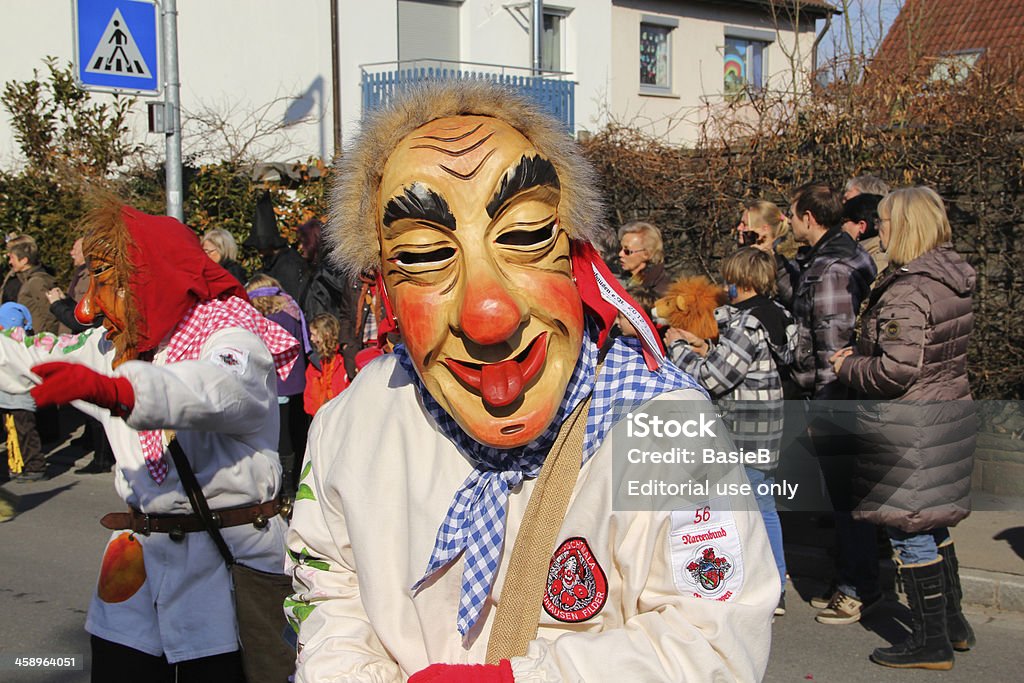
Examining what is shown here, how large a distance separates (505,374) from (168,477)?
163cm

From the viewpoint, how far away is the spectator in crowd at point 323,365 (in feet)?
25.5

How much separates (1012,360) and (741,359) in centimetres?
326

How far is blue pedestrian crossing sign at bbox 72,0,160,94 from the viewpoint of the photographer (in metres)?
7.04

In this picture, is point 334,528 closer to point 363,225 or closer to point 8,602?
point 363,225

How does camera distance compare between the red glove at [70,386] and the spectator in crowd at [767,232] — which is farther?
the spectator in crowd at [767,232]

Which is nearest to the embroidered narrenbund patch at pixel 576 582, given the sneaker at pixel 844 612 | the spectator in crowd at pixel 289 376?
the sneaker at pixel 844 612

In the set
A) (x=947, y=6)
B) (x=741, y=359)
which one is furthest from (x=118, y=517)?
(x=947, y=6)

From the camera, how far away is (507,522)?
1942 millimetres

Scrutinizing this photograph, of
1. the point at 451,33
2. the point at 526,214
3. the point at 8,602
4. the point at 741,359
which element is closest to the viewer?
the point at 526,214

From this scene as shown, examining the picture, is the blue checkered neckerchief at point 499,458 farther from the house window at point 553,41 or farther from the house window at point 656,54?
the house window at point 656,54

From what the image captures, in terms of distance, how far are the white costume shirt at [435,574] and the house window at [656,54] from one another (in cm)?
2025

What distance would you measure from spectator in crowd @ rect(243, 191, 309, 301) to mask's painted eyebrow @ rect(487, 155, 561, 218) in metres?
6.65

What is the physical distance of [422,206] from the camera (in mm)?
1973

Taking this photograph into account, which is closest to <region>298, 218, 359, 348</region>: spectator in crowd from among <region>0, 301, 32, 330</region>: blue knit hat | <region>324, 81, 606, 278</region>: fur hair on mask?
<region>0, 301, 32, 330</region>: blue knit hat
